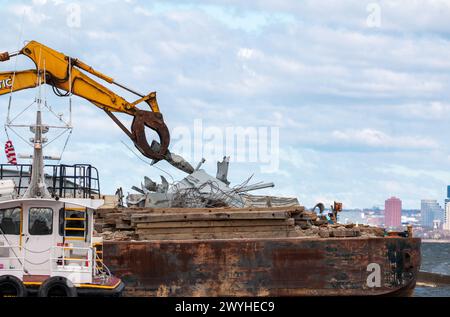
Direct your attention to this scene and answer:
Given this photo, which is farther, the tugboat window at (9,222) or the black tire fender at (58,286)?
the tugboat window at (9,222)

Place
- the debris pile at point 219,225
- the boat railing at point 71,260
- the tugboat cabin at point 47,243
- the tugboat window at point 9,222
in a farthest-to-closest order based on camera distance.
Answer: the debris pile at point 219,225, the tugboat window at point 9,222, the boat railing at point 71,260, the tugboat cabin at point 47,243

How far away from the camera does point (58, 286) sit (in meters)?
22.3

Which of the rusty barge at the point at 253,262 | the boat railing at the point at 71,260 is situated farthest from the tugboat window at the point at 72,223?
the rusty barge at the point at 253,262

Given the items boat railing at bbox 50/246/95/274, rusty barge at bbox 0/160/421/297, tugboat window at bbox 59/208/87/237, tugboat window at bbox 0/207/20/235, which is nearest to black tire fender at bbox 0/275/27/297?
boat railing at bbox 50/246/95/274

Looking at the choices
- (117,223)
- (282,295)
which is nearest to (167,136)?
(117,223)

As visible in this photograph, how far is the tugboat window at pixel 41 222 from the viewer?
77.6ft

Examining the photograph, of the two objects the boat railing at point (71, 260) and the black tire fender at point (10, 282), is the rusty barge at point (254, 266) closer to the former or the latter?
the boat railing at point (71, 260)

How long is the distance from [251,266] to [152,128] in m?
6.43

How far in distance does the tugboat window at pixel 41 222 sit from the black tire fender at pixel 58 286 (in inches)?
66.7

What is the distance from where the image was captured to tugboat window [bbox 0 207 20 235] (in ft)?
77.2

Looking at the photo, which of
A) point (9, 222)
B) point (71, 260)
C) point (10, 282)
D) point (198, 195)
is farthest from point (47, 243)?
point (198, 195)
